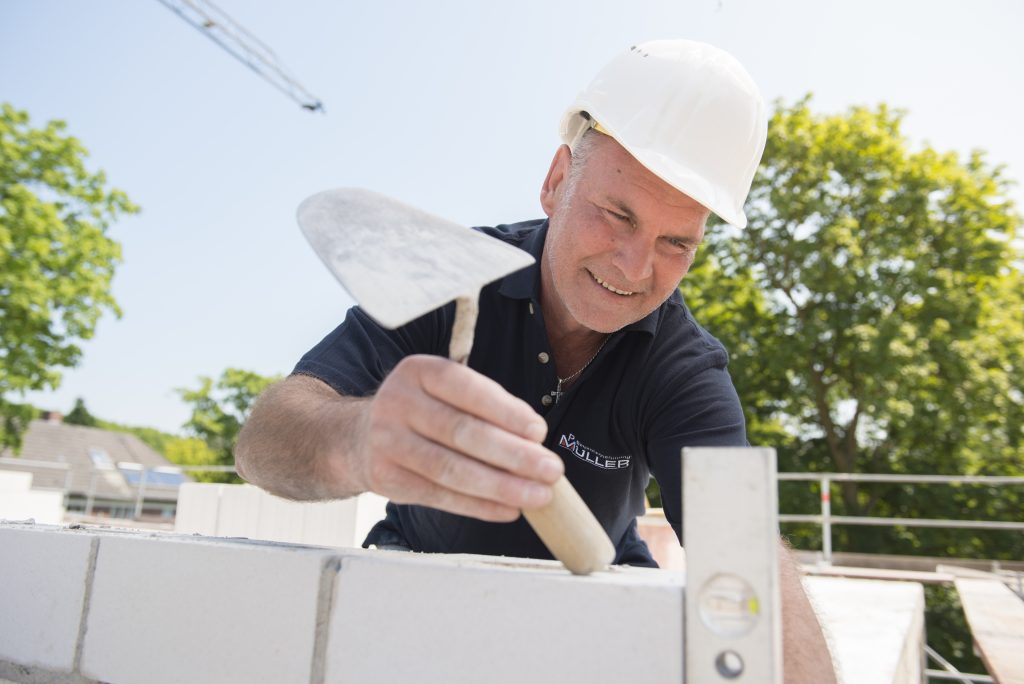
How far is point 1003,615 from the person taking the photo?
3.92 m

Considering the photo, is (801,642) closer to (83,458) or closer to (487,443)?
(487,443)

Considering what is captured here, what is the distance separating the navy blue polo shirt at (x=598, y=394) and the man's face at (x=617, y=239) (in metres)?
0.14

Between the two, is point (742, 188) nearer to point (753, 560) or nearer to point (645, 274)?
point (645, 274)

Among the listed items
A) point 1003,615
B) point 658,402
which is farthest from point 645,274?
point 1003,615

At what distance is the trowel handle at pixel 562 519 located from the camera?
3.15ft

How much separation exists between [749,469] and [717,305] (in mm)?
15542

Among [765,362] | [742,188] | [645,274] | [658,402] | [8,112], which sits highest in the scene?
[8,112]

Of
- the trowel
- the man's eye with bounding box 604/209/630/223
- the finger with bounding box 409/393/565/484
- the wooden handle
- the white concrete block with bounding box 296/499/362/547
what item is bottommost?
the white concrete block with bounding box 296/499/362/547

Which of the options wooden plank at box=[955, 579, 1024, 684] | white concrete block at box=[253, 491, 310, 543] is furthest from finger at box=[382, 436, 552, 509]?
white concrete block at box=[253, 491, 310, 543]

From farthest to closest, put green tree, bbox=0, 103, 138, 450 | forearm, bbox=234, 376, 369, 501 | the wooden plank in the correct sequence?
green tree, bbox=0, 103, 138, 450, the wooden plank, forearm, bbox=234, 376, 369, 501

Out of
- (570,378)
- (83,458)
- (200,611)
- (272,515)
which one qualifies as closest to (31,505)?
(272,515)

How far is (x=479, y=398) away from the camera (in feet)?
2.87

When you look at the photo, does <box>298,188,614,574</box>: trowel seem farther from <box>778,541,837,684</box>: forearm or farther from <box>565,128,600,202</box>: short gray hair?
<box>565,128,600,202</box>: short gray hair

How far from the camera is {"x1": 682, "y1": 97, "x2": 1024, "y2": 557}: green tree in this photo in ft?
45.1
